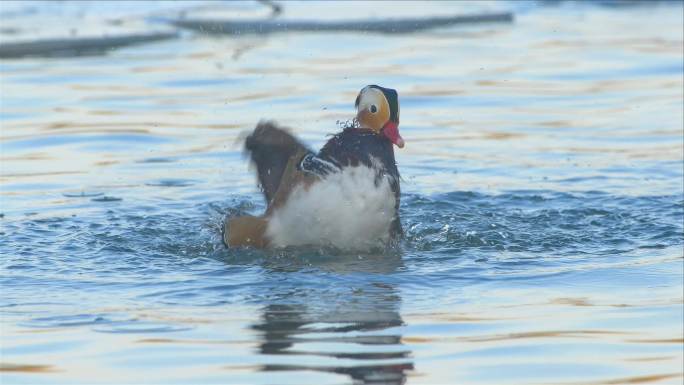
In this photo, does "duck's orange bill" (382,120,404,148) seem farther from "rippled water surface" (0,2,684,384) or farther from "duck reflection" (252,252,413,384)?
"duck reflection" (252,252,413,384)

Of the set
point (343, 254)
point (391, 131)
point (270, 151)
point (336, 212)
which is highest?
point (391, 131)

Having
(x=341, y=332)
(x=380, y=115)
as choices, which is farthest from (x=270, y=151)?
(x=341, y=332)

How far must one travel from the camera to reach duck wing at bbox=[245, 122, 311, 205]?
6.99 meters

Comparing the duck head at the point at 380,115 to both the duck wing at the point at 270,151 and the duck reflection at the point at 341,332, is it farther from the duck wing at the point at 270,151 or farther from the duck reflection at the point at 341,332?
the duck reflection at the point at 341,332

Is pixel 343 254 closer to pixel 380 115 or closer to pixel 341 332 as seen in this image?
pixel 380 115

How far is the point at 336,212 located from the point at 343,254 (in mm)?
262

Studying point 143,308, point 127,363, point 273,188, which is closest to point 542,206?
point 273,188

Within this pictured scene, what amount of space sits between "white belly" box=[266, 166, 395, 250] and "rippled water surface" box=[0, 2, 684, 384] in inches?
3.4

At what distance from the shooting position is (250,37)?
14.4 meters

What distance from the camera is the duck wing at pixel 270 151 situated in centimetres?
699

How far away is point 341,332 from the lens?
5.30 metres

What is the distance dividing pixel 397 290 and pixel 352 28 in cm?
856

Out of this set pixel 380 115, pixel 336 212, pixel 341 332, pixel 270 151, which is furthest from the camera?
pixel 270 151

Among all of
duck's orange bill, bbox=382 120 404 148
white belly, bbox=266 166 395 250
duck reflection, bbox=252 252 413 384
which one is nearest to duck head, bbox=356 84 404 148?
duck's orange bill, bbox=382 120 404 148
